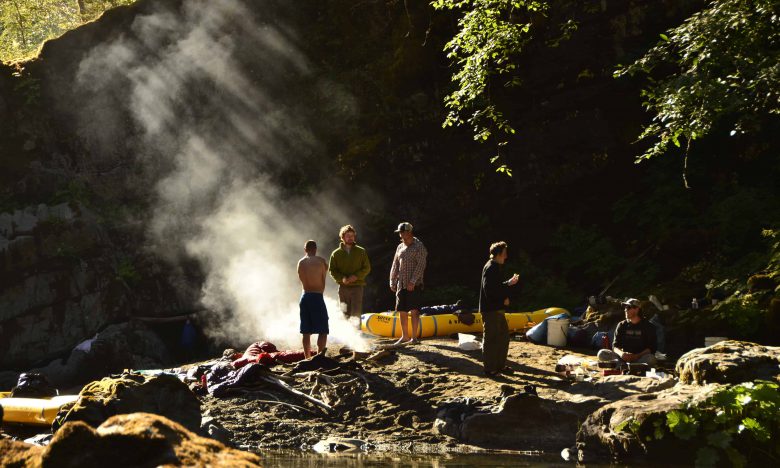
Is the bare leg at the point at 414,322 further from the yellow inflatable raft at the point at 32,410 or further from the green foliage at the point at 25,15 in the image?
the green foliage at the point at 25,15

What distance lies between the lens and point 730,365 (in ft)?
28.7

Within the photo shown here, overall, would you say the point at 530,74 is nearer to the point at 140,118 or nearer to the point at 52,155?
the point at 140,118

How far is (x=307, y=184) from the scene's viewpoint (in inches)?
888

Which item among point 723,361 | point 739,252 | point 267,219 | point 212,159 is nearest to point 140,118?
point 212,159

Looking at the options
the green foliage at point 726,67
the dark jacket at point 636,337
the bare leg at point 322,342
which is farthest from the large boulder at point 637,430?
the bare leg at point 322,342

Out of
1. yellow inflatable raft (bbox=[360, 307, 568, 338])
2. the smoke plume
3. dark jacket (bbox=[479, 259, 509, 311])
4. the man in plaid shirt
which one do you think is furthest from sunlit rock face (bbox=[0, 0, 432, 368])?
dark jacket (bbox=[479, 259, 509, 311])

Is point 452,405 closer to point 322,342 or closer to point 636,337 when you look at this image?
point 636,337

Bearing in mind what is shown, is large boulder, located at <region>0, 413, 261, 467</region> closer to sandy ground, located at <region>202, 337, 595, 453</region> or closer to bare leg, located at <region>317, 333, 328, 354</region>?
sandy ground, located at <region>202, 337, 595, 453</region>

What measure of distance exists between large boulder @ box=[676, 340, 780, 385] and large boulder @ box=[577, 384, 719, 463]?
0.23m

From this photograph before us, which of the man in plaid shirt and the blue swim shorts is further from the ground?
the man in plaid shirt

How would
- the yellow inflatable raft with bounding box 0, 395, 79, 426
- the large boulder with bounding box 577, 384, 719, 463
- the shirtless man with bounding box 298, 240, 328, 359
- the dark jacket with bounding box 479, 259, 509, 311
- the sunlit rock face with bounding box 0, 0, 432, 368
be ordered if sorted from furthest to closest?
1. the sunlit rock face with bounding box 0, 0, 432, 368
2. the shirtless man with bounding box 298, 240, 328, 359
3. the dark jacket with bounding box 479, 259, 509, 311
4. the yellow inflatable raft with bounding box 0, 395, 79, 426
5. the large boulder with bounding box 577, 384, 719, 463

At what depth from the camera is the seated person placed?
10938 millimetres

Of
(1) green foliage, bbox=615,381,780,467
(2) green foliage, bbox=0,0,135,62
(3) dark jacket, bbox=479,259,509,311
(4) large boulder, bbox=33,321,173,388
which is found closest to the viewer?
(1) green foliage, bbox=615,381,780,467

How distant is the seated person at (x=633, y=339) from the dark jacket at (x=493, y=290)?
1.42 m
